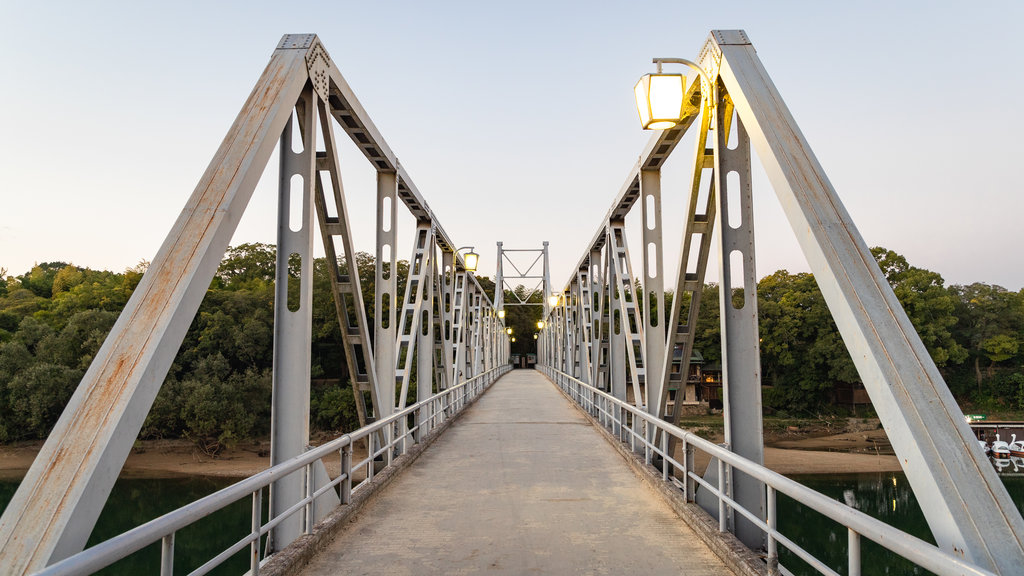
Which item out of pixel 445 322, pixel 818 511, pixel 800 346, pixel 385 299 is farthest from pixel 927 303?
pixel 818 511

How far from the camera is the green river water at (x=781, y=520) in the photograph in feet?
78.0

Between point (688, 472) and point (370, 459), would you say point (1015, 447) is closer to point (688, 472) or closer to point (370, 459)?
point (688, 472)

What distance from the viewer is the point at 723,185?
16.4 ft

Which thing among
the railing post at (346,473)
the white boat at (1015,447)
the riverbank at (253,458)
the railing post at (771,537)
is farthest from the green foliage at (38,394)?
the white boat at (1015,447)

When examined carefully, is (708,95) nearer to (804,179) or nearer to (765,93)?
(765,93)

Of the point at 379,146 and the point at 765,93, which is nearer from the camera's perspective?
the point at 765,93

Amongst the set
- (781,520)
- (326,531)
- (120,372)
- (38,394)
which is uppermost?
(120,372)

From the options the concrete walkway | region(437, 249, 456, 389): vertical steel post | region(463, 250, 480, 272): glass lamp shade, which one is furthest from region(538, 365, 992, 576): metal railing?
region(463, 250, 480, 272): glass lamp shade

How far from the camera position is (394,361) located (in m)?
8.26

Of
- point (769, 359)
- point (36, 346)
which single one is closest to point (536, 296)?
point (769, 359)

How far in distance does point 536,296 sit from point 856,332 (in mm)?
116214

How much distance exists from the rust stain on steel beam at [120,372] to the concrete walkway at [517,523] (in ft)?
6.74

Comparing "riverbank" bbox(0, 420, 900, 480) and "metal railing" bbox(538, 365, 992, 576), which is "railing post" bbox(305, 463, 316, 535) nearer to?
"metal railing" bbox(538, 365, 992, 576)

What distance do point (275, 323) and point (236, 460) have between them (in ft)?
119
